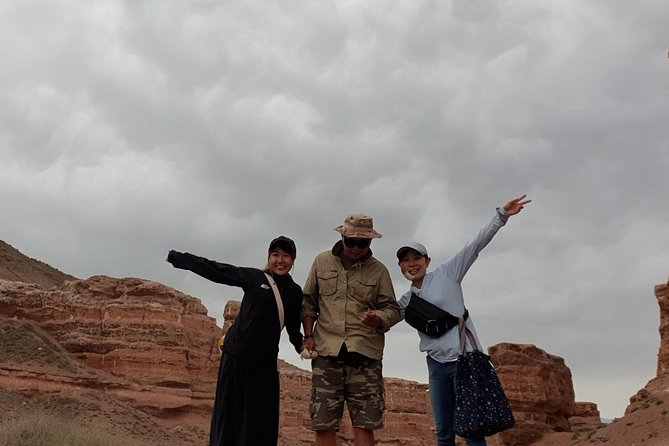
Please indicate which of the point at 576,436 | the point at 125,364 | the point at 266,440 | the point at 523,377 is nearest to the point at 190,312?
the point at 125,364

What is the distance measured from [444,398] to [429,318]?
76 cm

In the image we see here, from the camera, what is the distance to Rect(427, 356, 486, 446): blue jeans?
6.02 metres

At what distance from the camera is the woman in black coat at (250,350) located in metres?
6.18

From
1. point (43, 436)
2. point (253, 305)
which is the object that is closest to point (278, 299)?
point (253, 305)

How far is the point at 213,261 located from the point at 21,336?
32.6 m

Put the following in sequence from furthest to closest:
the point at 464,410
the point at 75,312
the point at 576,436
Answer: the point at 75,312 < the point at 576,436 < the point at 464,410

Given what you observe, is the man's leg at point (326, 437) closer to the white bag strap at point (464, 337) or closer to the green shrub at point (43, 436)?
the white bag strap at point (464, 337)

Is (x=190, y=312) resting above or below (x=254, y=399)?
above

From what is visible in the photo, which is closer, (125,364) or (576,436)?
(576,436)

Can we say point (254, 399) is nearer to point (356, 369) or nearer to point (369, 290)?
point (356, 369)

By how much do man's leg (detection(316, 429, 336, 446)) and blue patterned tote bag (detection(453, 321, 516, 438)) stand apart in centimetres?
115

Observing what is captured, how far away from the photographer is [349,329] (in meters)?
6.11

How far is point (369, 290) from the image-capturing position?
628 centimetres

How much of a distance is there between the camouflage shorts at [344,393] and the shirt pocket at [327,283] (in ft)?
2.11
